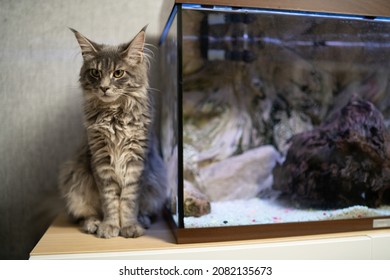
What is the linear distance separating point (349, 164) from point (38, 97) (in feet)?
5.31

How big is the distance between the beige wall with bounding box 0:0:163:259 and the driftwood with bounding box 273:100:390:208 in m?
1.18

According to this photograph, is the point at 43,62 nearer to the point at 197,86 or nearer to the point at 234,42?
the point at 197,86

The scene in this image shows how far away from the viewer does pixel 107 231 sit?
1.15 meters

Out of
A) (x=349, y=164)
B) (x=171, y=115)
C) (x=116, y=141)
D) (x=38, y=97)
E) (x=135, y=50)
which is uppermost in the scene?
(x=135, y=50)

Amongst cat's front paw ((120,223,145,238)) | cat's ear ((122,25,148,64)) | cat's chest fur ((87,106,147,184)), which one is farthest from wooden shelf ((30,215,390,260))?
cat's ear ((122,25,148,64))

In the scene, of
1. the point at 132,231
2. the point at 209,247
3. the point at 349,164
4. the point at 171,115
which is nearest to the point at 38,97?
the point at 171,115

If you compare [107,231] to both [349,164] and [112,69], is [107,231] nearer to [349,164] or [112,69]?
[112,69]

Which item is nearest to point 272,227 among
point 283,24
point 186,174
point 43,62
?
point 186,174

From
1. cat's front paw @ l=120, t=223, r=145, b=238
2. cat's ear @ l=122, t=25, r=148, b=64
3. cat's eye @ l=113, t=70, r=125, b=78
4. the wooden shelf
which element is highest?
cat's ear @ l=122, t=25, r=148, b=64

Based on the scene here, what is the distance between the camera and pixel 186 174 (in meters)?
1.15

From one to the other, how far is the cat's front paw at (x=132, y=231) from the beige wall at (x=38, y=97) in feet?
1.95

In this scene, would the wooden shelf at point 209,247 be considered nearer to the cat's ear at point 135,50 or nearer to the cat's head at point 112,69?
the cat's head at point 112,69

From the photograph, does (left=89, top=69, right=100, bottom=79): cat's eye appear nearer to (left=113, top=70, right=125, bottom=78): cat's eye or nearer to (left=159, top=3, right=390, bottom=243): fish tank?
(left=113, top=70, right=125, bottom=78): cat's eye

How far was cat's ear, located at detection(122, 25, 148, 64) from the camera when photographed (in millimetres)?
1156
